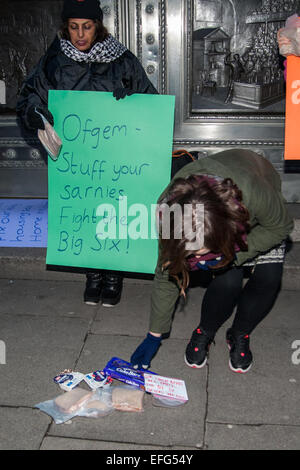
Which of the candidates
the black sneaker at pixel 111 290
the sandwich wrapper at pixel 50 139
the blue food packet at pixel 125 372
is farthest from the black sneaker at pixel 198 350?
the sandwich wrapper at pixel 50 139

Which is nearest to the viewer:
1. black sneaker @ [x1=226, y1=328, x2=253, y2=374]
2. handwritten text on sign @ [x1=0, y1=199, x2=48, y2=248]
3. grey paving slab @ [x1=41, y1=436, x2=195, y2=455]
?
grey paving slab @ [x1=41, y1=436, x2=195, y2=455]

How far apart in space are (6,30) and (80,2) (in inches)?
56.8

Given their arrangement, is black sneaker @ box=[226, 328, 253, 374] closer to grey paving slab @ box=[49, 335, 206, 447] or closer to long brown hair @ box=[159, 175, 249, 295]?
grey paving slab @ box=[49, 335, 206, 447]

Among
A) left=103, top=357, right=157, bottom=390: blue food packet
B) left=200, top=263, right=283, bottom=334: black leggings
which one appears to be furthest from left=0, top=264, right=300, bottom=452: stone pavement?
left=200, top=263, right=283, bottom=334: black leggings

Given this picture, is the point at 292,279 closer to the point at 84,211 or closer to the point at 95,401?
the point at 84,211

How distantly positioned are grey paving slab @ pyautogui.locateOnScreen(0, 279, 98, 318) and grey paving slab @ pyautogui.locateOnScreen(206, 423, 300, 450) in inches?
47.4

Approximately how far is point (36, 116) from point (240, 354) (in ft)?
5.35

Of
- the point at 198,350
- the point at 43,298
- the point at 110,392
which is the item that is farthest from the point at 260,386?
the point at 43,298

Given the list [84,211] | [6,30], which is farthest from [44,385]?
[6,30]

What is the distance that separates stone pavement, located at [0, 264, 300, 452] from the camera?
212 centimetres

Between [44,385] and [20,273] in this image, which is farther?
[20,273]

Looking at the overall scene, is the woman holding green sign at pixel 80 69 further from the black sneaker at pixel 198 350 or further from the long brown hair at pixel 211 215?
the black sneaker at pixel 198 350

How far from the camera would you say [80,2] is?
2.63 metres

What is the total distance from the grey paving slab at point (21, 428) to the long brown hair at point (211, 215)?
96 cm
